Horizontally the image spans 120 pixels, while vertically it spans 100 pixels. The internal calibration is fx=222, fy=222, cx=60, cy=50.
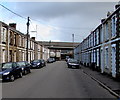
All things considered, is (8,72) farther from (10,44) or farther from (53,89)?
(10,44)

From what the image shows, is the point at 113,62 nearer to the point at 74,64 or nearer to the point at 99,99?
the point at 99,99

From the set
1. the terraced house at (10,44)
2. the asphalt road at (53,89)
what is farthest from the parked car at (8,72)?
the terraced house at (10,44)

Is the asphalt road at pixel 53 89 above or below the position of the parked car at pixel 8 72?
below

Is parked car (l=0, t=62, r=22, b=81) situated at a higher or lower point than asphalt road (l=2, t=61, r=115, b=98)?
higher

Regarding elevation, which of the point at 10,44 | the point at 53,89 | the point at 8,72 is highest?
the point at 10,44

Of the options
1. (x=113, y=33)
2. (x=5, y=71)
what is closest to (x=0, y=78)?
(x=5, y=71)

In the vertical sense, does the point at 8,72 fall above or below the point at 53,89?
above

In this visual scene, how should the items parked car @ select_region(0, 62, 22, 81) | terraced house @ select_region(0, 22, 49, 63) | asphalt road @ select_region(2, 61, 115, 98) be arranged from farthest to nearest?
terraced house @ select_region(0, 22, 49, 63), parked car @ select_region(0, 62, 22, 81), asphalt road @ select_region(2, 61, 115, 98)

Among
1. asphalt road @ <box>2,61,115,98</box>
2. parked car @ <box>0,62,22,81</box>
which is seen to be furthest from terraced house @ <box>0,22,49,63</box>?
asphalt road @ <box>2,61,115,98</box>

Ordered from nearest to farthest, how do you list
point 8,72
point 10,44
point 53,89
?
1. point 53,89
2. point 8,72
3. point 10,44

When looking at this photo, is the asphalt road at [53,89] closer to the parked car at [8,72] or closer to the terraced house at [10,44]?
the parked car at [8,72]

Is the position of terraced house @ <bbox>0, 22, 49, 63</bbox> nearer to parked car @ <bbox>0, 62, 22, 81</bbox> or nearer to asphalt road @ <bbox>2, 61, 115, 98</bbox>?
parked car @ <bbox>0, 62, 22, 81</bbox>

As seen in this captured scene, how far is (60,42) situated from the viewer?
84.7m

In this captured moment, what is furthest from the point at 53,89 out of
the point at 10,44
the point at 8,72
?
the point at 10,44
